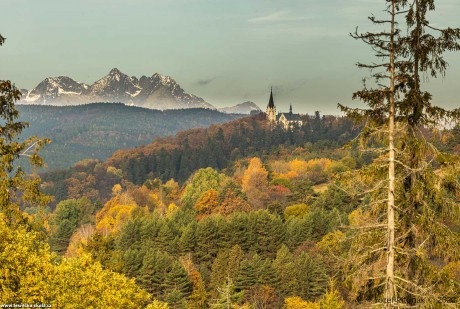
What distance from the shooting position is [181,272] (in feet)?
196

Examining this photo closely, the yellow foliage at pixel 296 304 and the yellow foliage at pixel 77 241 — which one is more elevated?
the yellow foliage at pixel 296 304

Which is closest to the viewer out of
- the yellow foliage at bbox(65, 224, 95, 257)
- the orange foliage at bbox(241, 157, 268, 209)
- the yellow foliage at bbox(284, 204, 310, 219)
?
the yellow foliage at bbox(65, 224, 95, 257)

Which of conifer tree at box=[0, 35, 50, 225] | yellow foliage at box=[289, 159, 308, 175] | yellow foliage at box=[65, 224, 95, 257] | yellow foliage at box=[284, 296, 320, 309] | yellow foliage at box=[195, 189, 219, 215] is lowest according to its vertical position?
yellow foliage at box=[65, 224, 95, 257]

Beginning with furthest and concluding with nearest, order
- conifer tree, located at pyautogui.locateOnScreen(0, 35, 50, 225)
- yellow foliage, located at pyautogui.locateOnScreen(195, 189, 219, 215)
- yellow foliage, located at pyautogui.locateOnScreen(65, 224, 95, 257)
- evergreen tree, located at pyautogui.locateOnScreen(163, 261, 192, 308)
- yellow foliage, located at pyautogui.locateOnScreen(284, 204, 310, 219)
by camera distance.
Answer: yellow foliage, located at pyautogui.locateOnScreen(195, 189, 219, 215)
yellow foliage, located at pyautogui.locateOnScreen(284, 204, 310, 219)
yellow foliage, located at pyautogui.locateOnScreen(65, 224, 95, 257)
evergreen tree, located at pyautogui.locateOnScreen(163, 261, 192, 308)
conifer tree, located at pyautogui.locateOnScreen(0, 35, 50, 225)

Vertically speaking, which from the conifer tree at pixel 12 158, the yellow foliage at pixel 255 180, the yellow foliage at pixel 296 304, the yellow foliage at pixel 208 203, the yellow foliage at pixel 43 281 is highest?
the conifer tree at pixel 12 158

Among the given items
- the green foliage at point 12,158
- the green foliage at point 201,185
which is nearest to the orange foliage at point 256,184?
the green foliage at point 201,185

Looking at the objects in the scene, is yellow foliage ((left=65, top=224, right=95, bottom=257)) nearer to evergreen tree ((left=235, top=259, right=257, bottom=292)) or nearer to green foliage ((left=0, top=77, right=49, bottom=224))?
evergreen tree ((left=235, top=259, right=257, bottom=292))

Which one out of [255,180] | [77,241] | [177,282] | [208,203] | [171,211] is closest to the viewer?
[177,282]

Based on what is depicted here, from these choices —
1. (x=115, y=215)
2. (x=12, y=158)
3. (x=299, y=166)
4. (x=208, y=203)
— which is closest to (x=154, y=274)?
(x=208, y=203)

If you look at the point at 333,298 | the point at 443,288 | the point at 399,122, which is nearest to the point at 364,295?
the point at 443,288

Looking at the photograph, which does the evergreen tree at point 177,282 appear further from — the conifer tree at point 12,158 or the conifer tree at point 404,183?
the conifer tree at point 404,183

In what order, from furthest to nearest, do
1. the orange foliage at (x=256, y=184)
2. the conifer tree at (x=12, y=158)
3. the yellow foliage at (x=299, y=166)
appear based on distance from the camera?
the yellow foliage at (x=299, y=166) < the orange foliage at (x=256, y=184) < the conifer tree at (x=12, y=158)

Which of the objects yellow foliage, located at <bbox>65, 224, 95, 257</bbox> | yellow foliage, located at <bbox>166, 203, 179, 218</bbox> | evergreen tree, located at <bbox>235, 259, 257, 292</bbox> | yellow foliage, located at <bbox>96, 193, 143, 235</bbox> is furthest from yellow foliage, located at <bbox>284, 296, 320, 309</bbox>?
yellow foliage, located at <bbox>96, 193, 143, 235</bbox>

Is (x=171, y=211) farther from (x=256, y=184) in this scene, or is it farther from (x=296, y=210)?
(x=296, y=210)
